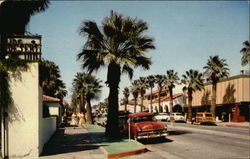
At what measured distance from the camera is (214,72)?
4247cm

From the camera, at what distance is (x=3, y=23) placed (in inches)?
480

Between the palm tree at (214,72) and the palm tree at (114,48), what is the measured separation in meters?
27.6

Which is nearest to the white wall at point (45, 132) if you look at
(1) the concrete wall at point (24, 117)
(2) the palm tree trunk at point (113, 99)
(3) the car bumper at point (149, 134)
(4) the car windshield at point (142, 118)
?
(1) the concrete wall at point (24, 117)

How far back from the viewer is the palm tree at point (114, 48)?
17.2m

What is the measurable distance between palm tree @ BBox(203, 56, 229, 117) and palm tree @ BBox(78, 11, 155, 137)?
2756 cm

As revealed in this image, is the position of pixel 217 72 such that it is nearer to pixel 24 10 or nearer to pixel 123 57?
pixel 123 57

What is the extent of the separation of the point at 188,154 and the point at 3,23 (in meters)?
10.2

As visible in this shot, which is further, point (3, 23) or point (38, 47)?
point (3, 23)

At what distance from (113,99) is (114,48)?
3488 millimetres

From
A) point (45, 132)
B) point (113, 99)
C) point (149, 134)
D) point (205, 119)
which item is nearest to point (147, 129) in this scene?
point (149, 134)

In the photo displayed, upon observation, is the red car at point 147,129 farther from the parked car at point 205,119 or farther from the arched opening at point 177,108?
the arched opening at point 177,108

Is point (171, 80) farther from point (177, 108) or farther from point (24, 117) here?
point (24, 117)

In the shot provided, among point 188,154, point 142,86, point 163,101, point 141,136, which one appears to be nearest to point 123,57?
point 141,136

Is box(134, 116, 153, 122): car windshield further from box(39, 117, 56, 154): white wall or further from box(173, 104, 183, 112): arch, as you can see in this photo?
box(173, 104, 183, 112): arch
